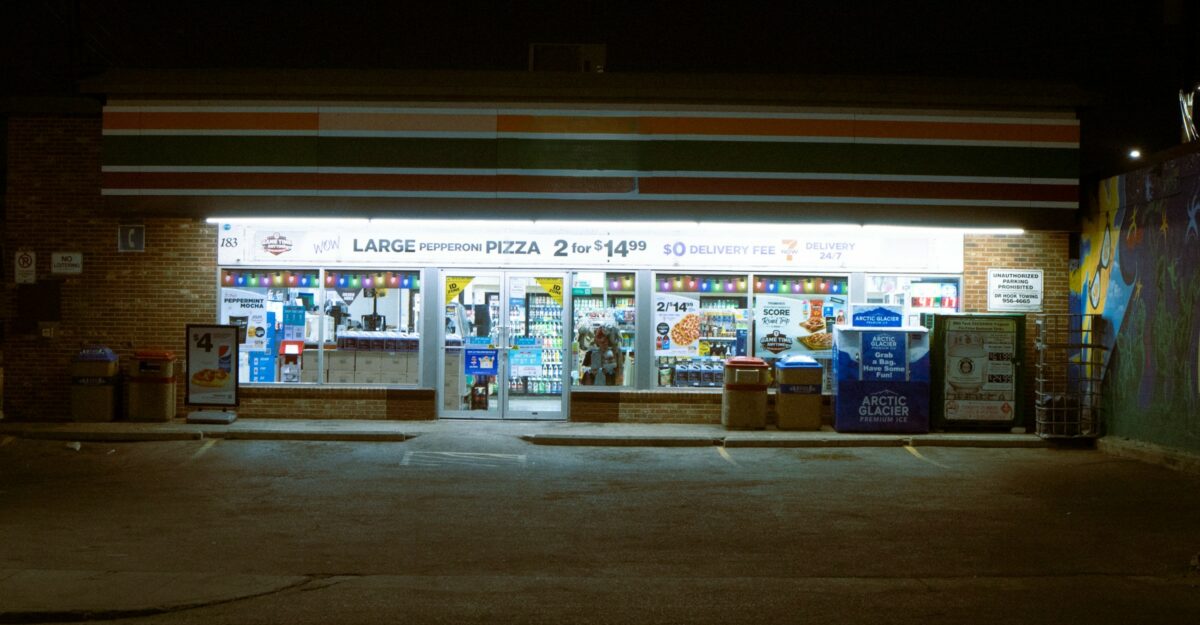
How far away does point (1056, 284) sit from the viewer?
16.1m

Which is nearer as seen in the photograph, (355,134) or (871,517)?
(871,517)

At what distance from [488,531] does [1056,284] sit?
37.0ft

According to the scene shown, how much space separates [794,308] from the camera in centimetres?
1634

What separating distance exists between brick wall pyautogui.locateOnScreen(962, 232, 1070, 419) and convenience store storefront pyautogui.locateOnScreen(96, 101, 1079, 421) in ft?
0.44

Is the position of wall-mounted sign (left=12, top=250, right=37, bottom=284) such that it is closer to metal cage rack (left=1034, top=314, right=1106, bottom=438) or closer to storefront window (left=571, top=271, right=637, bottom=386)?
storefront window (left=571, top=271, right=637, bottom=386)

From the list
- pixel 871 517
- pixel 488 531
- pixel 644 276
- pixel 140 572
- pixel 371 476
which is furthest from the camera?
pixel 644 276

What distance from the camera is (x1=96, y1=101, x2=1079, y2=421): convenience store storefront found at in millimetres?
15164

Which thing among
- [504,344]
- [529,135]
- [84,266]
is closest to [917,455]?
[504,344]

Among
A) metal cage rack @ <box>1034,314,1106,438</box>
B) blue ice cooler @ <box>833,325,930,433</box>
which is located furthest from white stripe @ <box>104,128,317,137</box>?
metal cage rack @ <box>1034,314,1106,438</box>

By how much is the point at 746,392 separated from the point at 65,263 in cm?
1129

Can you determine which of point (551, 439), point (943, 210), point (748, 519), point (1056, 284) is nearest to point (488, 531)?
point (748, 519)

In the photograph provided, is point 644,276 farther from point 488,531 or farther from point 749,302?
point 488,531

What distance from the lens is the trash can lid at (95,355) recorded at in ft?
50.1

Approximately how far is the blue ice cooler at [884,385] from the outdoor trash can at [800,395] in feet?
1.35
